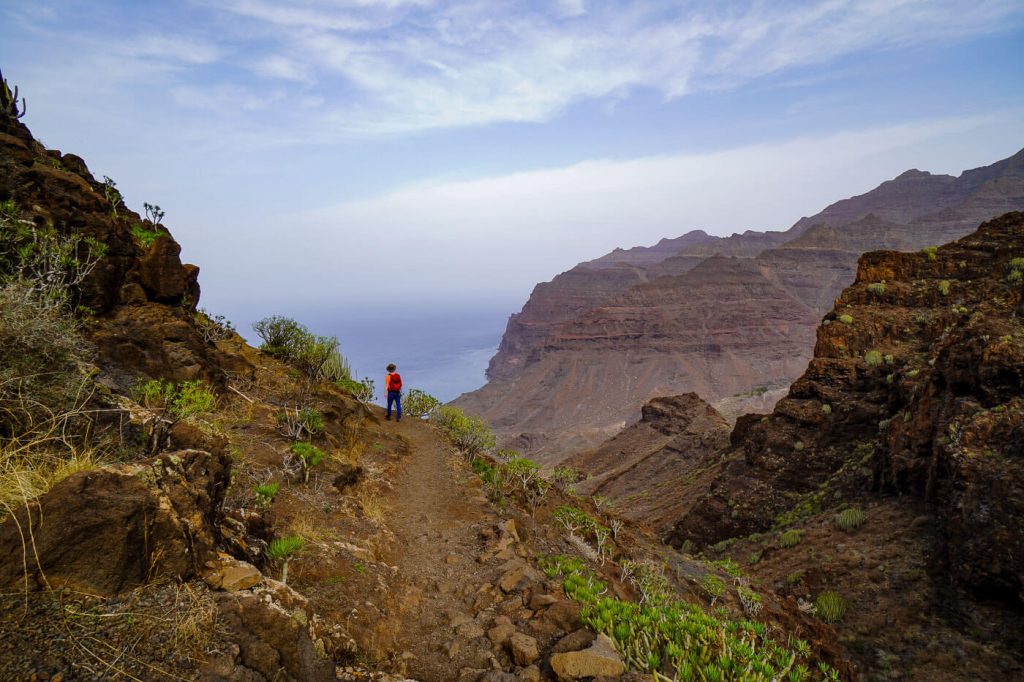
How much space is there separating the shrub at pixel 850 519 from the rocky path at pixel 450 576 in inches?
373

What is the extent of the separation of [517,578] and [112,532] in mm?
3816

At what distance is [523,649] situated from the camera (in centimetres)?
399

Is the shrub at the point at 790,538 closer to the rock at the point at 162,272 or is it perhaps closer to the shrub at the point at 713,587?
the shrub at the point at 713,587

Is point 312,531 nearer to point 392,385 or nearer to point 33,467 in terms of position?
point 33,467

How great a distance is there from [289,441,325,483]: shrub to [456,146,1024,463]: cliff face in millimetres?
44199

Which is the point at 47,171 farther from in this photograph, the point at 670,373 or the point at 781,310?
the point at 781,310

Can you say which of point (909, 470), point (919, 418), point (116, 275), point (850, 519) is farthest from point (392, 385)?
point (919, 418)

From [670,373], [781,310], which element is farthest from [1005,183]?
[670,373]

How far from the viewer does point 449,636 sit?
14.4 feet

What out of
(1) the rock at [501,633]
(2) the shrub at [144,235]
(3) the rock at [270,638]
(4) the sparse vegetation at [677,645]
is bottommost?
(4) the sparse vegetation at [677,645]

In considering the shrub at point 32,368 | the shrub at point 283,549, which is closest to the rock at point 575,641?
the shrub at point 283,549

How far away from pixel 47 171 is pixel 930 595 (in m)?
16.3

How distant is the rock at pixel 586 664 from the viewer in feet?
11.7

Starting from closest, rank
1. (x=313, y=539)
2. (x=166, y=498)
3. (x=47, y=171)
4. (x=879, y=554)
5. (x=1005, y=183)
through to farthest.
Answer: (x=166, y=498)
(x=313, y=539)
(x=47, y=171)
(x=879, y=554)
(x=1005, y=183)
